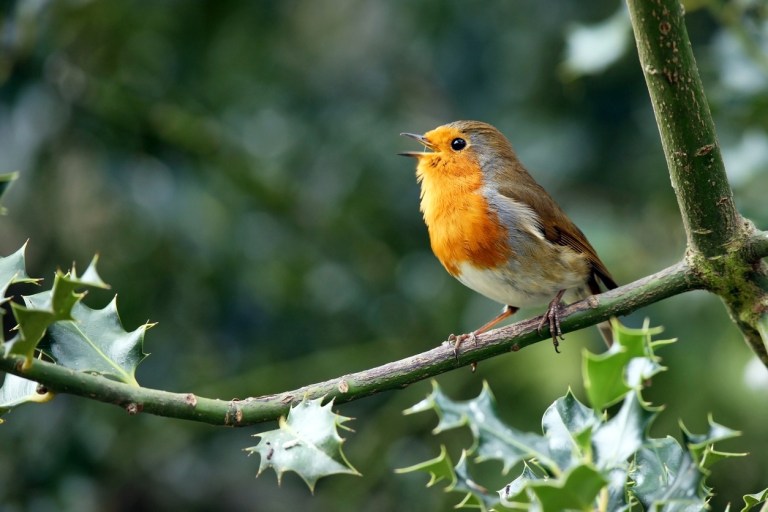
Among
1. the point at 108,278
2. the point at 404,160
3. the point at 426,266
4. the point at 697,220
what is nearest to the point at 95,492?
the point at 108,278

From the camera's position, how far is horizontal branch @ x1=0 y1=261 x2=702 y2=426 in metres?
1.71

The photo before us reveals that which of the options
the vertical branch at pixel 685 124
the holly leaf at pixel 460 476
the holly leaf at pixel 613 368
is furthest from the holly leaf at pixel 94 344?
the vertical branch at pixel 685 124

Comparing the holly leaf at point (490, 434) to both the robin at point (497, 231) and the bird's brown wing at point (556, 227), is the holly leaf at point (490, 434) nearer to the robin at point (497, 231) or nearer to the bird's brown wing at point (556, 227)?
the robin at point (497, 231)

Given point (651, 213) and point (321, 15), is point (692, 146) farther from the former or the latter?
point (321, 15)

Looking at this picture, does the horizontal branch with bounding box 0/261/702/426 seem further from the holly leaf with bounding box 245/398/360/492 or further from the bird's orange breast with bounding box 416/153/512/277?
the bird's orange breast with bounding box 416/153/512/277

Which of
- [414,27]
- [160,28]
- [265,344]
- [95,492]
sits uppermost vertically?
[414,27]

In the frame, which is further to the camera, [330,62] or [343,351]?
[330,62]

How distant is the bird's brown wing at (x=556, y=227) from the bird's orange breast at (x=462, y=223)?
172 millimetres

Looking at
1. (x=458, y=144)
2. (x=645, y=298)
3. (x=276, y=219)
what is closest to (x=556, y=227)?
(x=458, y=144)

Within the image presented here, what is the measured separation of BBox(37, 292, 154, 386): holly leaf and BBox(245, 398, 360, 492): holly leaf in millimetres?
294

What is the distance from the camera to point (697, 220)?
82.4 inches

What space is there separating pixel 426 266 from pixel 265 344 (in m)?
0.99

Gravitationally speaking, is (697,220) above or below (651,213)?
below

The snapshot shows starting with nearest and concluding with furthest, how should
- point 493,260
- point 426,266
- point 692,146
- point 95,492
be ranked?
point 692,146 < point 493,260 < point 95,492 < point 426,266
